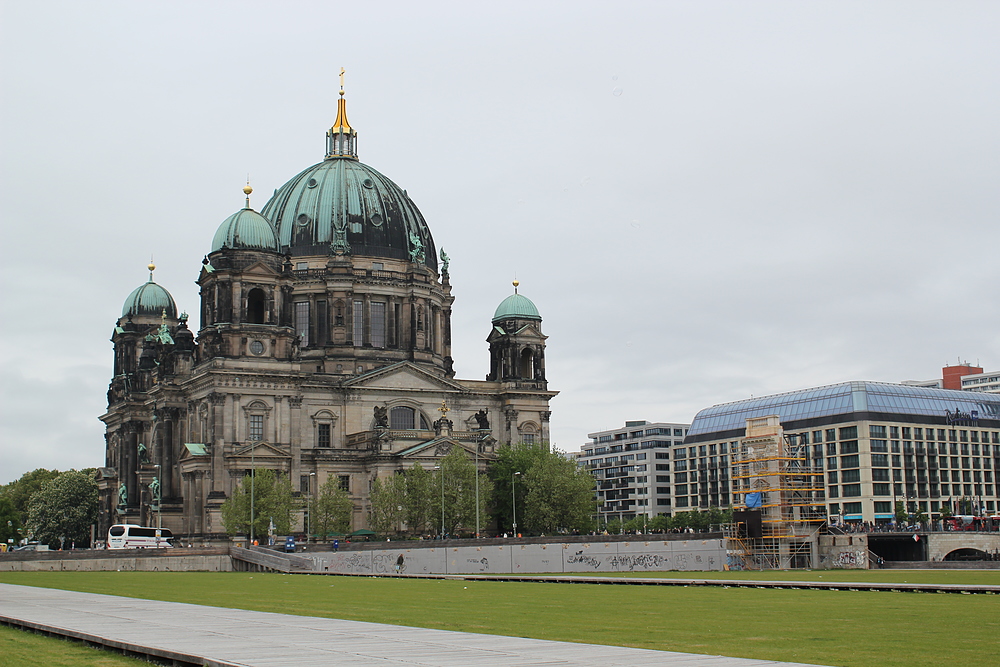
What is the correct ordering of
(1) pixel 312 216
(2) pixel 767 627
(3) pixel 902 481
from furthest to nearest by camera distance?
(3) pixel 902 481
(1) pixel 312 216
(2) pixel 767 627

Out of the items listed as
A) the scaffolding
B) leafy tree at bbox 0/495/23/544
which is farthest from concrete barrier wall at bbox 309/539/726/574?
leafy tree at bbox 0/495/23/544

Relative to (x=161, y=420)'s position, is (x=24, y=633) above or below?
below

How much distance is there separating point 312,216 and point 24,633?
10655cm

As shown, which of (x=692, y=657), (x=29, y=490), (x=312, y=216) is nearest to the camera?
(x=692, y=657)

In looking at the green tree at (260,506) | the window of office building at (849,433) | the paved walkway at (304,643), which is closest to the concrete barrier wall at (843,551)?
the green tree at (260,506)

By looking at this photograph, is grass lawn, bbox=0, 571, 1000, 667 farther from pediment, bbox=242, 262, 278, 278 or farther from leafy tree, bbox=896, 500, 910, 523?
leafy tree, bbox=896, 500, 910, 523

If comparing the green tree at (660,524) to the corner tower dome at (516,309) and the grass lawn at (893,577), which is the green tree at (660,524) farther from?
the grass lawn at (893,577)

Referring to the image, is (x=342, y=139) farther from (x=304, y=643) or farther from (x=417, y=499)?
(x=304, y=643)

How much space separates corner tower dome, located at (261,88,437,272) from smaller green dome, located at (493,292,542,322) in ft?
29.9

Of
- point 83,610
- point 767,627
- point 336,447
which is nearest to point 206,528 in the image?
point 336,447

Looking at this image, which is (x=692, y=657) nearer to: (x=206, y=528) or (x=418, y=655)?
(x=418, y=655)

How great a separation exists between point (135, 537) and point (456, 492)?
2879 centimetres

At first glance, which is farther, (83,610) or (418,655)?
(83,610)

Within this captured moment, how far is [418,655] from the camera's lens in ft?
65.1
